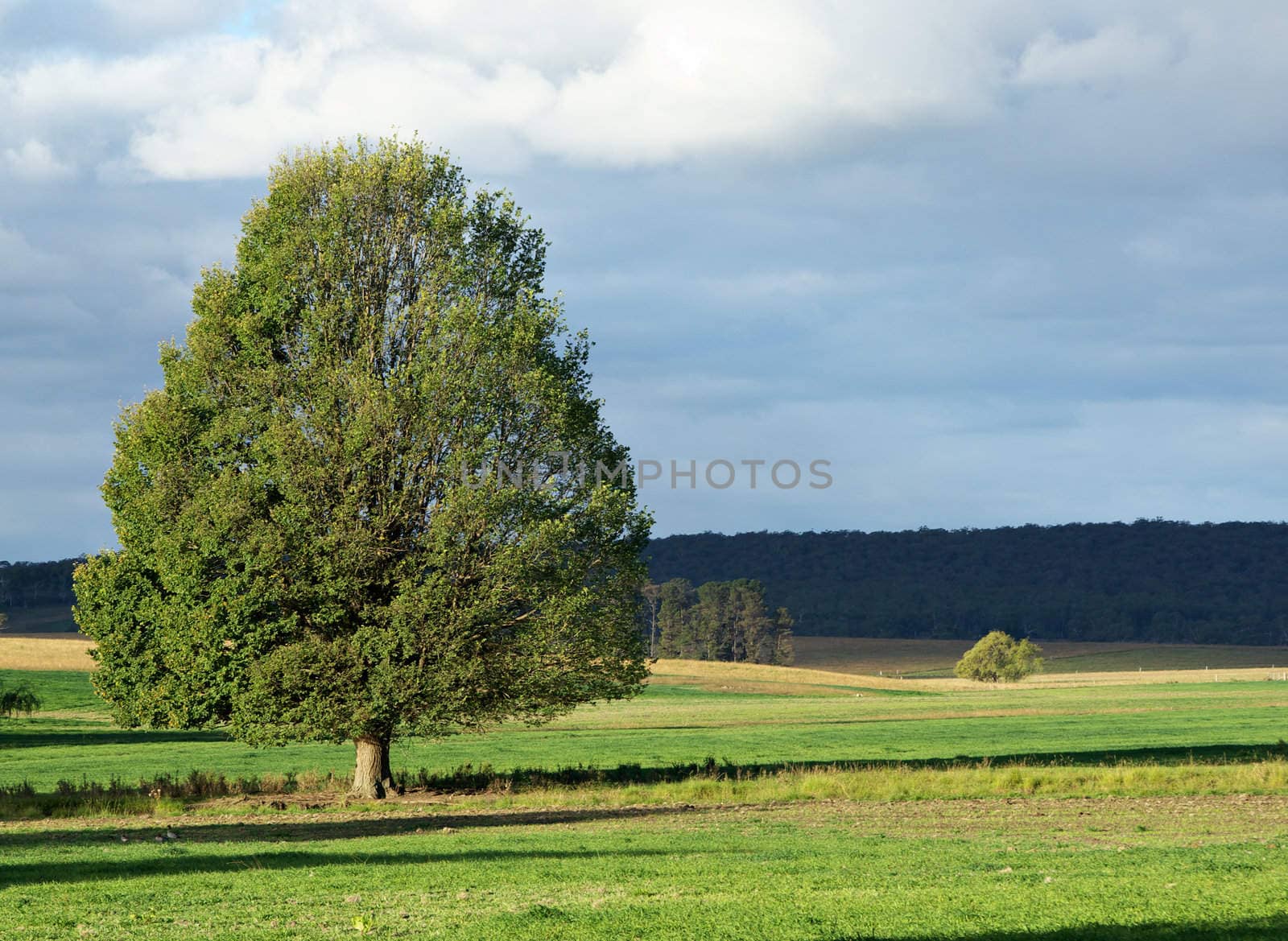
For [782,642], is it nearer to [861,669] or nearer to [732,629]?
[732,629]

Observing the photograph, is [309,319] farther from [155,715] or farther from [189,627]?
[155,715]

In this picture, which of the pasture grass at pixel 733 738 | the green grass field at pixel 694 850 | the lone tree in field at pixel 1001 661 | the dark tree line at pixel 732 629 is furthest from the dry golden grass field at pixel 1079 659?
the green grass field at pixel 694 850

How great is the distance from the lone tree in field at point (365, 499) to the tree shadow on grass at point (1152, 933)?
59.3 ft

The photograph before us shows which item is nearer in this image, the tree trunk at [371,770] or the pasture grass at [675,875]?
the pasture grass at [675,875]

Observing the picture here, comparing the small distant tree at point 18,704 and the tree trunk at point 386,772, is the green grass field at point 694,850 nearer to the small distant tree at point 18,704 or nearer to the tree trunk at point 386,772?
the tree trunk at point 386,772

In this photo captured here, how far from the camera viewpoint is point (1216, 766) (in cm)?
3647

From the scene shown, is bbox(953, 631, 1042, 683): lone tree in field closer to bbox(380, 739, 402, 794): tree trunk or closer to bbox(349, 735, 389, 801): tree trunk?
bbox(380, 739, 402, 794): tree trunk

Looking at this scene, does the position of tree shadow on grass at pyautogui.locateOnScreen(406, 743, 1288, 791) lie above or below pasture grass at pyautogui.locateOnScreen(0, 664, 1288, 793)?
above

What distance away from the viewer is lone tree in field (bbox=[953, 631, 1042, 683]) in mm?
144000

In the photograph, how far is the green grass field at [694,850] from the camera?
1345cm

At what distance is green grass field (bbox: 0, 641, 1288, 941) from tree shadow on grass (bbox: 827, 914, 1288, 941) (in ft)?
0.16

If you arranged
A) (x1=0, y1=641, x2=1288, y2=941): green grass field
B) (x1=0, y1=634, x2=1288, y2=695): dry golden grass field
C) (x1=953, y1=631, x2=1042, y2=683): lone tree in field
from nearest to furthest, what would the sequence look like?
(x1=0, y1=641, x2=1288, y2=941): green grass field, (x1=0, y1=634, x2=1288, y2=695): dry golden grass field, (x1=953, y1=631, x2=1042, y2=683): lone tree in field

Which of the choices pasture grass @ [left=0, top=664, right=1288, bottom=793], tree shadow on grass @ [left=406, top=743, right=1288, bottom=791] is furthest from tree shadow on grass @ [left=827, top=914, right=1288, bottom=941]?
pasture grass @ [left=0, top=664, right=1288, bottom=793]

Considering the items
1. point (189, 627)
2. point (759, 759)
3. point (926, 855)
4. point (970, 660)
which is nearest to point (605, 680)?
point (189, 627)
